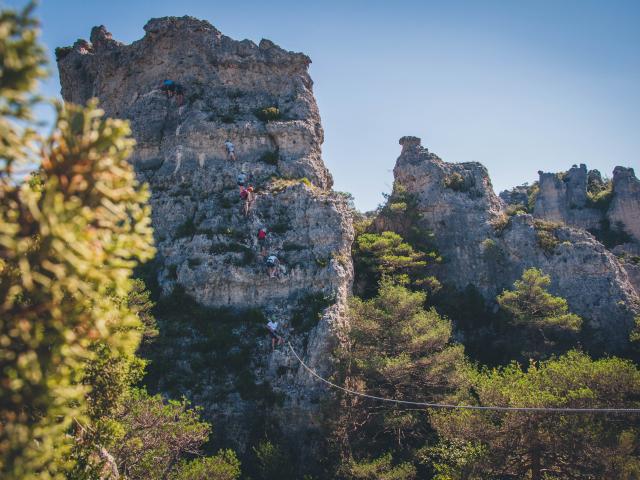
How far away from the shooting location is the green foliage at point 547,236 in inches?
1316

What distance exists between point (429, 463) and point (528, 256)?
19764 millimetres

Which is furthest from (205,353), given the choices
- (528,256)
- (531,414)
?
(528,256)

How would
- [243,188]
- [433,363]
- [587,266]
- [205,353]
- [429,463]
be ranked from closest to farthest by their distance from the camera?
1. [429,463]
2. [433,363]
3. [205,353]
4. [243,188]
5. [587,266]

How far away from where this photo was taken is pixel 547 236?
112 feet

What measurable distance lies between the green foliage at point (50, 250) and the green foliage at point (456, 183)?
34.4 meters

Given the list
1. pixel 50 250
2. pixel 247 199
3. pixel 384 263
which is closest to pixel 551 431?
pixel 384 263

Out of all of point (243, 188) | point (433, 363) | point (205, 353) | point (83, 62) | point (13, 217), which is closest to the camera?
point (13, 217)

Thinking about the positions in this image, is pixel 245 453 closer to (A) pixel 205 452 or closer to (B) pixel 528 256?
(A) pixel 205 452

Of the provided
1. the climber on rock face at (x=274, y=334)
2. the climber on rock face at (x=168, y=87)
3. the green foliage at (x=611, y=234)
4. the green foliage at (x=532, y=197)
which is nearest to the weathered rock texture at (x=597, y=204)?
the green foliage at (x=611, y=234)

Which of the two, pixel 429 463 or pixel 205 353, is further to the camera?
pixel 205 353

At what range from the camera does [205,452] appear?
2023 centimetres

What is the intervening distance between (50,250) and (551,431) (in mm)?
18551

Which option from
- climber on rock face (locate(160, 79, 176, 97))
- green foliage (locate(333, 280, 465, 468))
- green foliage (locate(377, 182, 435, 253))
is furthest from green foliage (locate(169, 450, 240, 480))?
climber on rock face (locate(160, 79, 176, 97))

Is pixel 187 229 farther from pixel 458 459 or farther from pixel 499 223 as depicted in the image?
pixel 499 223
